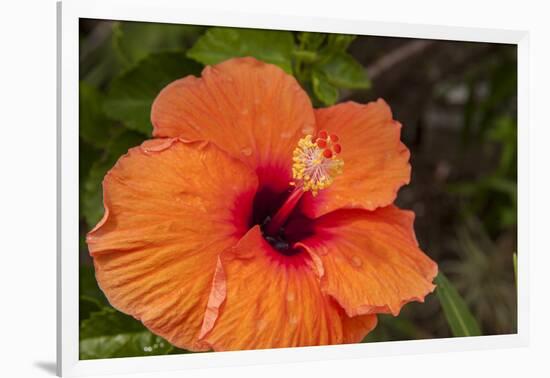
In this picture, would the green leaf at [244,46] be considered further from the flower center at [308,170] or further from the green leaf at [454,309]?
the green leaf at [454,309]

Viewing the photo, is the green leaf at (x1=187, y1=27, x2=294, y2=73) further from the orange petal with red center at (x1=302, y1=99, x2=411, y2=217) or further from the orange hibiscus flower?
the orange petal with red center at (x1=302, y1=99, x2=411, y2=217)

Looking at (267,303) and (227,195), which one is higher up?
(227,195)

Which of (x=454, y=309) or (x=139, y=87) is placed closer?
(x=139, y=87)

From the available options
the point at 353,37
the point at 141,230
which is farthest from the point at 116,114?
the point at 353,37

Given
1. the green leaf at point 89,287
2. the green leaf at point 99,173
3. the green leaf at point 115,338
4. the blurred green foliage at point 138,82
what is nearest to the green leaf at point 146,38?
the blurred green foliage at point 138,82

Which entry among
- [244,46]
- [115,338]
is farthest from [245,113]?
[115,338]

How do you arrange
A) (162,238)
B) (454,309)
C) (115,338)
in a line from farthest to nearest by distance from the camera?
(454,309)
(115,338)
(162,238)

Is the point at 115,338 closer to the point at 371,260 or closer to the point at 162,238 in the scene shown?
the point at 162,238

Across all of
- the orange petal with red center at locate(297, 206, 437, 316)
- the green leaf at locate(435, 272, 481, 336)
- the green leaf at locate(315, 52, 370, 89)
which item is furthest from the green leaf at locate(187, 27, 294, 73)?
the green leaf at locate(435, 272, 481, 336)
